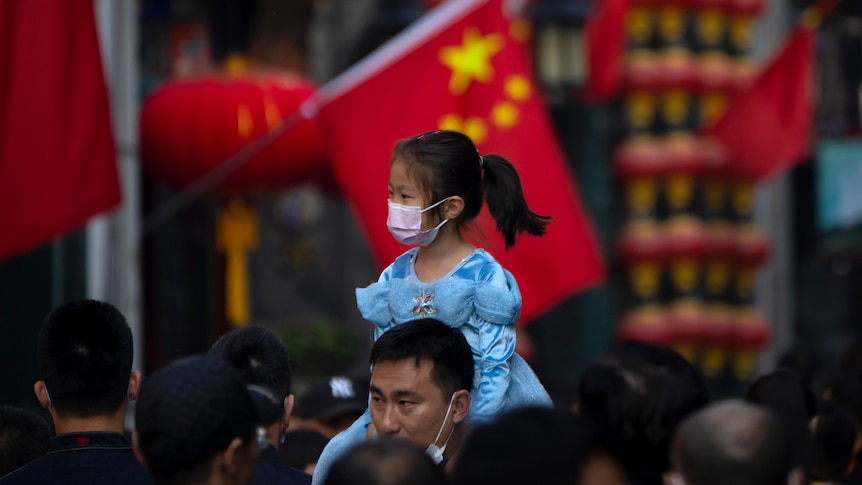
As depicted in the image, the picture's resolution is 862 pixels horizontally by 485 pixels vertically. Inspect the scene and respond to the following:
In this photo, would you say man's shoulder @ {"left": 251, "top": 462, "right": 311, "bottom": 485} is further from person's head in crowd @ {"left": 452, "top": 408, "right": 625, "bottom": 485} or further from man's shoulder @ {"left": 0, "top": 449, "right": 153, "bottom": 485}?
person's head in crowd @ {"left": 452, "top": 408, "right": 625, "bottom": 485}

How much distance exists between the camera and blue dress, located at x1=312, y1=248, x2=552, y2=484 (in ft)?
13.0

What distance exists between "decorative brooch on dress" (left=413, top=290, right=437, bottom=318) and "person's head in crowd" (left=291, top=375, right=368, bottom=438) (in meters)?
1.44

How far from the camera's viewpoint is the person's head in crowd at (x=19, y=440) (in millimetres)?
4375

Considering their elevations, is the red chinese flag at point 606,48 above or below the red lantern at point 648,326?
above

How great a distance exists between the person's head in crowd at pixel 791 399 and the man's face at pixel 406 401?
3.43 feet

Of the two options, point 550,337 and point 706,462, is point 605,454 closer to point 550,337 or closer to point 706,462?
point 706,462

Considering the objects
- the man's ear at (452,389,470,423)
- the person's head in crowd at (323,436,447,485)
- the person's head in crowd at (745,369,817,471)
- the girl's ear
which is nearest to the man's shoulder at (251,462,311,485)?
the man's ear at (452,389,470,423)

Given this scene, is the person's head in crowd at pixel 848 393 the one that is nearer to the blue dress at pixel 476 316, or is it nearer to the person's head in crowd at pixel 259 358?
the blue dress at pixel 476 316

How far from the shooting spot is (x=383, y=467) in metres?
2.61

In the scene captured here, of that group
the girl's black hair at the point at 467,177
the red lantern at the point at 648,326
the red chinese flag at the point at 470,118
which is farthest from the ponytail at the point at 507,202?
the red lantern at the point at 648,326

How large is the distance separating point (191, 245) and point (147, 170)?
248 cm

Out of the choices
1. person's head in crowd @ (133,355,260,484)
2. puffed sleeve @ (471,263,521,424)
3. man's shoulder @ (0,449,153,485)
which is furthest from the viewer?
puffed sleeve @ (471,263,521,424)

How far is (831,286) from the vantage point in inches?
547

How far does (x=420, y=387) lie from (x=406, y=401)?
5 cm
